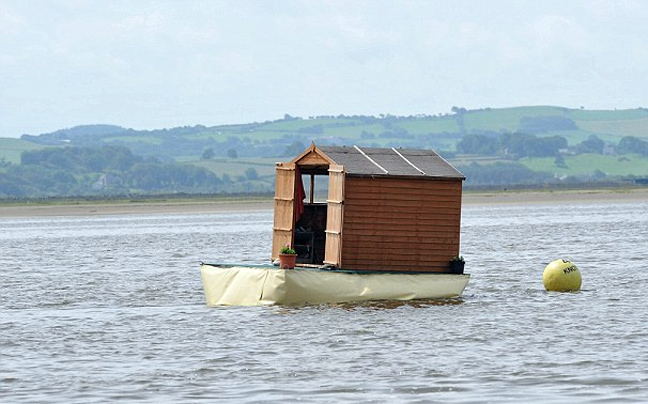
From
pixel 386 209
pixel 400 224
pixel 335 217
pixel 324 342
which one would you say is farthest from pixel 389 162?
pixel 324 342

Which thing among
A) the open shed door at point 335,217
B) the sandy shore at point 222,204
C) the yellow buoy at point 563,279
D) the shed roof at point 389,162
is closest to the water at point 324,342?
the yellow buoy at point 563,279

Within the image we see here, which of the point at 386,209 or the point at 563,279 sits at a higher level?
the point at 386,209

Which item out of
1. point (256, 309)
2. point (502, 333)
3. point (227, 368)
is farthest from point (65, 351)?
point (502, 333)

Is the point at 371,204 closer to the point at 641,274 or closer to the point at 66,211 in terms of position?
the point at 641,274

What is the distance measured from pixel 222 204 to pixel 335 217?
101991 millimetres

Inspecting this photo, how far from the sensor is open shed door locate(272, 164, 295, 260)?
34.0 metres

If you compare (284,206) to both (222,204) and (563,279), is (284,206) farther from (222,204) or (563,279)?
(222,204)

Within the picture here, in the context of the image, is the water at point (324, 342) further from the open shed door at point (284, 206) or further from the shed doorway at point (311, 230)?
the shed doorway at point (311, 230)

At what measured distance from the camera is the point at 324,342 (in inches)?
988

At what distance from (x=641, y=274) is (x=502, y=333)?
48.8 ft

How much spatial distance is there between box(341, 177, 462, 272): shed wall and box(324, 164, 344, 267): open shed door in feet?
0.54

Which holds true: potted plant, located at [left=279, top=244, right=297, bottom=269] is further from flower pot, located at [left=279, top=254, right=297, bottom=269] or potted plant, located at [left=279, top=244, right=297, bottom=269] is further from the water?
the water

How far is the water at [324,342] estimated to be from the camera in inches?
787

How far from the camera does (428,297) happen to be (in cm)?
3216
